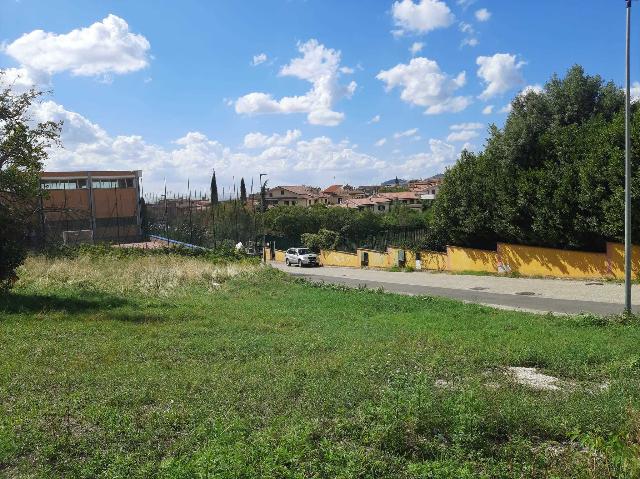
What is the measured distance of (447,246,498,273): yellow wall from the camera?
2911 cm

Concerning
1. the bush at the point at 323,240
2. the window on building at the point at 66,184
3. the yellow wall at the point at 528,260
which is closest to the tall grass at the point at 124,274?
the yellow wall at the point at 528,260

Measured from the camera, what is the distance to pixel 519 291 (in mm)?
21719

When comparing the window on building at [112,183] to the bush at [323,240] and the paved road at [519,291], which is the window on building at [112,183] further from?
the paved road at [519,291]

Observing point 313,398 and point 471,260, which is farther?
point 471,260

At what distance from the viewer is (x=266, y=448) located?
4742mm

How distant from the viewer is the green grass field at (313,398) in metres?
4.64

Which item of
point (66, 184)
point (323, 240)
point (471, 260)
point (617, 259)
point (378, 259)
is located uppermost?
point (66, 184)

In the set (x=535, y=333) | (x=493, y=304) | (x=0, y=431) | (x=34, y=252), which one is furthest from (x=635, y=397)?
(x=34, y=252)

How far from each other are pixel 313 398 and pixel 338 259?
3724cm

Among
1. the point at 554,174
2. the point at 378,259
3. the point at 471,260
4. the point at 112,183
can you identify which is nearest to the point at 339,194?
the point at 112,183

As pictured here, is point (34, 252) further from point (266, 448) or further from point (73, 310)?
point (266, 448)

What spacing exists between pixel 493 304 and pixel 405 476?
Answer: 15.1 meters

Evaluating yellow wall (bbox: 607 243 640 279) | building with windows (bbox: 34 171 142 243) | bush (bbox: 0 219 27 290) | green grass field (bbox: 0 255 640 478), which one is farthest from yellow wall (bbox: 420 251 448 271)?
building with windows (bbox: 34 171 142 243)

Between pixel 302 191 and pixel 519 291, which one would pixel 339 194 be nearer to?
pixel 302 191
